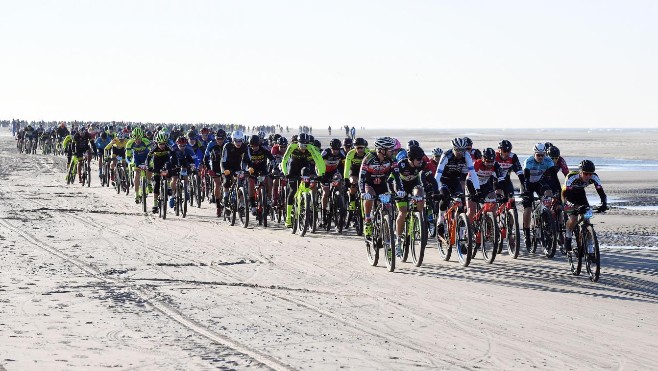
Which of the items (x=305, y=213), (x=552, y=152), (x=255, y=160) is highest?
(x=552, y=152)

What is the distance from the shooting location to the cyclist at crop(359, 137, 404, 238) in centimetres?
1391

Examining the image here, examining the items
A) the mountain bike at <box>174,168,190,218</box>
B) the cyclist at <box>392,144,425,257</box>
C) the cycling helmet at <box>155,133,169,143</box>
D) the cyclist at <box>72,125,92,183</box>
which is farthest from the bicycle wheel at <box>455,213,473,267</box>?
the cyclist at <box>72,125,92,183</box>

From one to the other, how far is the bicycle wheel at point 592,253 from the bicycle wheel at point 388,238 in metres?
2.51

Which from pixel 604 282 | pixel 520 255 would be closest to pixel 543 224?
pixel 520 255

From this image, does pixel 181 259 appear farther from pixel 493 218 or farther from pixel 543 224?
pixel 543 224

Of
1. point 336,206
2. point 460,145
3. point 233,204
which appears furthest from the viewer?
point 233,204

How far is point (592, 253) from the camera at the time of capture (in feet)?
40.8

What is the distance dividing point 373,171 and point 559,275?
305 cm

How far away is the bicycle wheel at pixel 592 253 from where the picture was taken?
12352 millimetres

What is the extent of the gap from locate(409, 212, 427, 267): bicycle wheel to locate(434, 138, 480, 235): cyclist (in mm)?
533

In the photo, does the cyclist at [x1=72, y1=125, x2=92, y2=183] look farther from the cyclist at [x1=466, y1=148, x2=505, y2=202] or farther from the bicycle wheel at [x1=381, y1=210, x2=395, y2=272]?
the bicycle wheel at [x1=381, y1=210, x2=395, y2=272]

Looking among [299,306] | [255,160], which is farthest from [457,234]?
[255,160]

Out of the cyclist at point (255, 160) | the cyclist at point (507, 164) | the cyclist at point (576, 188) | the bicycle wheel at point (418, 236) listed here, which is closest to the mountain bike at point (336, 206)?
the cyclist at point (255, 160)

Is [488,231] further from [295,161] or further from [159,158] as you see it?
[159,158]
